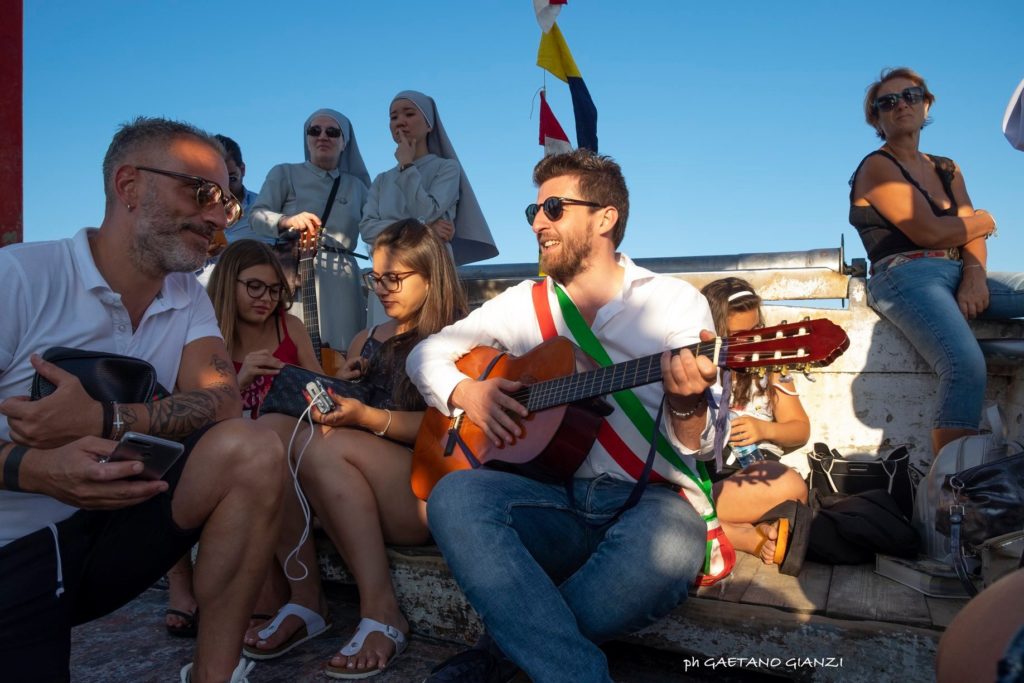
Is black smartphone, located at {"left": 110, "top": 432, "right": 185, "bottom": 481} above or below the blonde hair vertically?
below

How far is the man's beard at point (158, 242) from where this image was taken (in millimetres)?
2422

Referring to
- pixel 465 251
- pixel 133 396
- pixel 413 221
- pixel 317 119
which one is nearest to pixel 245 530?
pixel 133 396

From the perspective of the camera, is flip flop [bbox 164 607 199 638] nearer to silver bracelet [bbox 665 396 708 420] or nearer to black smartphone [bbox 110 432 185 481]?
black smartphone [bbox 110 432 185 481]

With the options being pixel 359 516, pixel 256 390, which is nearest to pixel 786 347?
pixel 359 516

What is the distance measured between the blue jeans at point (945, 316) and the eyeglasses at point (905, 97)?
82cm

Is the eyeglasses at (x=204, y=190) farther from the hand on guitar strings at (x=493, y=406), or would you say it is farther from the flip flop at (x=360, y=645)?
the flip flop at (x=360, y=645)

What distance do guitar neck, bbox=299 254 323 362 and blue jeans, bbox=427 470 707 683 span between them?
2296 millimetres

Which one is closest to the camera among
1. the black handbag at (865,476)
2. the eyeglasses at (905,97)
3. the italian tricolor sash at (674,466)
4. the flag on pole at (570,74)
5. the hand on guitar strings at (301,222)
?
the italian tricolor sash at (674,466)

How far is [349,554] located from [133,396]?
1.06m

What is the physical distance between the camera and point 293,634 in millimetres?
2871

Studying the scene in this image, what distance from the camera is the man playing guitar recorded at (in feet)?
7.13

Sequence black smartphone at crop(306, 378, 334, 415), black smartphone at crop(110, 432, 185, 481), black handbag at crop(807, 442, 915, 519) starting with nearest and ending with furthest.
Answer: black smartphone at crop(110, 432, 185, 481)
black smartphone at crop(306, 378, 334, 415)
black handbag at crop(807, 442, 915, 519)

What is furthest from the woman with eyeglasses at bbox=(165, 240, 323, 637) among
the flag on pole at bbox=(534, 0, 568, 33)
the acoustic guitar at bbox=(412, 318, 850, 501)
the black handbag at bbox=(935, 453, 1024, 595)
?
the black handbag at bbox=(935, 453, 1024, 595)

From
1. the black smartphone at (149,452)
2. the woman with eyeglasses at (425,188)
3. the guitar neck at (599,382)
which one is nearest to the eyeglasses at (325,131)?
the woman with eyeglasses at (425,188)
